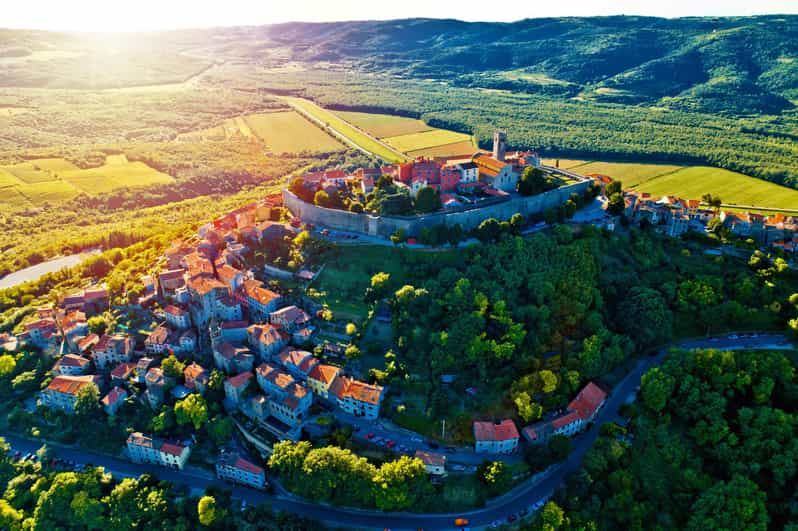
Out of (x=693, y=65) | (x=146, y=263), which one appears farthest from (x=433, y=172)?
(x=693, y=65)

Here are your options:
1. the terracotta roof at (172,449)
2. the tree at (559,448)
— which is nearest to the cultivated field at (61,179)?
the terracotta roof at (172,449)

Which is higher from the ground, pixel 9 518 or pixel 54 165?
pixel 54 165

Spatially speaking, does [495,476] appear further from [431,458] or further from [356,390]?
[356,390]

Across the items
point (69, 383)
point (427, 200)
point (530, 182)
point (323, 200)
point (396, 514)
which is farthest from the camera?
point (530, 182)

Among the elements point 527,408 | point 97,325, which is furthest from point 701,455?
point 97,325

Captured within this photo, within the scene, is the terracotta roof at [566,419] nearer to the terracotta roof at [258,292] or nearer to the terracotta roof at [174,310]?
the terracotta roof at [258,292]

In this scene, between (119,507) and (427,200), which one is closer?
(119,507)

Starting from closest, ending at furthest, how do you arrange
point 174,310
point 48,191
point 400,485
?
point 400,485, point 174,310, point 48,191

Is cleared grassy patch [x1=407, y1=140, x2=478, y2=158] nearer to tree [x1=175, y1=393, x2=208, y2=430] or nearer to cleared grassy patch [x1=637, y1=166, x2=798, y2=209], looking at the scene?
cleared grassy patch [x1=637, y1=166, x2=798, y2=209]
